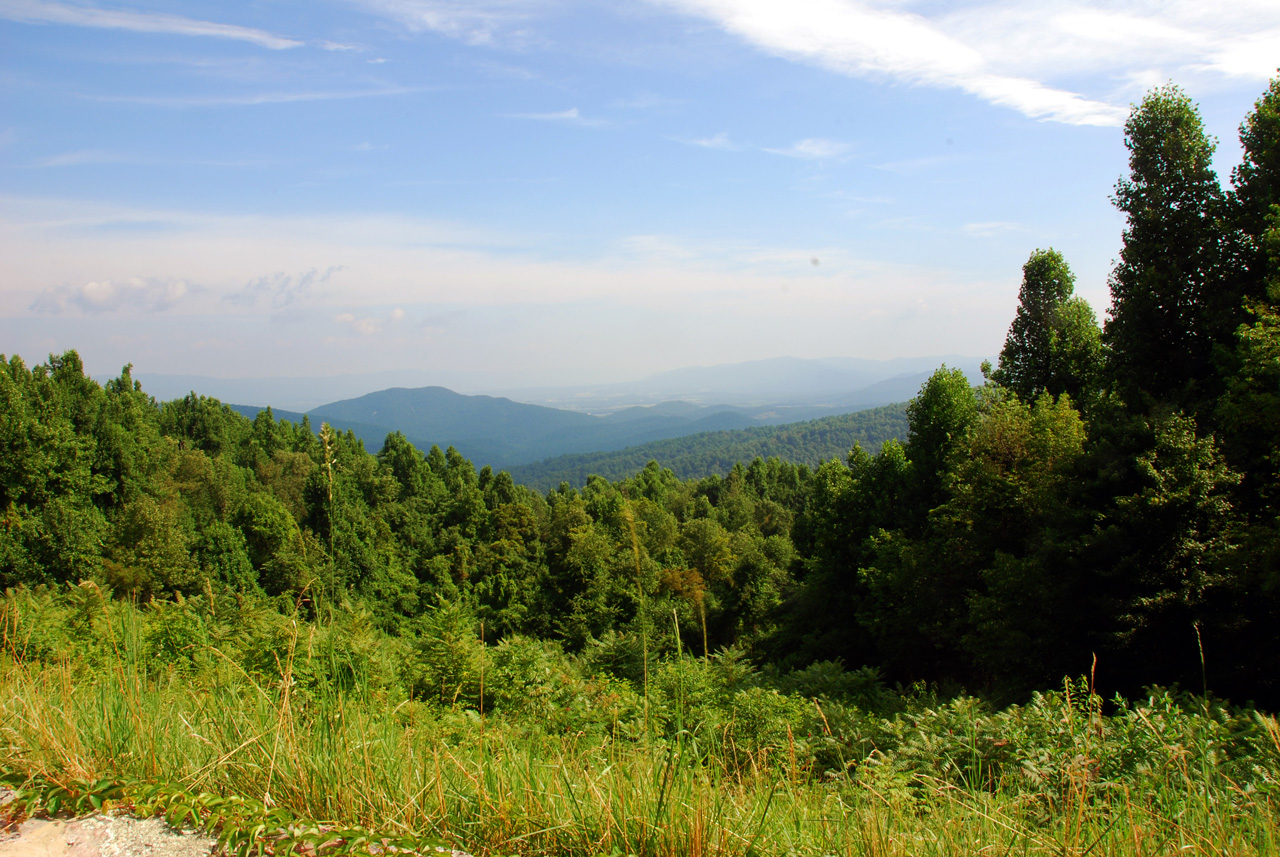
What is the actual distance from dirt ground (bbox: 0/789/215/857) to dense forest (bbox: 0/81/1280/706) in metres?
1.06

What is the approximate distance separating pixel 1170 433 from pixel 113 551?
3481cm

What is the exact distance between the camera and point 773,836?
7.61 feet

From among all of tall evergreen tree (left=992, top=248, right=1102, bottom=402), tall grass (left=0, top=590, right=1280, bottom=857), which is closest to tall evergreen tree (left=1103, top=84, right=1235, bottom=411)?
tall evergreen tree (left=992, top=248, right=1102, bottom=402)

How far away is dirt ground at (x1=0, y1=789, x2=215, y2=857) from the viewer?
2.26m

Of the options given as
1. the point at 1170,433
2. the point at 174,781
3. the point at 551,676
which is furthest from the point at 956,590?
the point at 174,781

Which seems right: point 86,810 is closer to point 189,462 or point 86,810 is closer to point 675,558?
point 675,558

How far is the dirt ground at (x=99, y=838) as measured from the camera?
7.41ft

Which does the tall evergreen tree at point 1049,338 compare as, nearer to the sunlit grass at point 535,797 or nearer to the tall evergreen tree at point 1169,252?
the tall evergreen tree at point 1169,252

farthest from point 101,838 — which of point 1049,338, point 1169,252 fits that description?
point 1049,338

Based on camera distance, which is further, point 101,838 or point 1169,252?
point 1169,252

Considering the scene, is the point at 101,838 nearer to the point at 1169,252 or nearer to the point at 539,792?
the point at 539,792

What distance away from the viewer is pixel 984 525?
51.4ft

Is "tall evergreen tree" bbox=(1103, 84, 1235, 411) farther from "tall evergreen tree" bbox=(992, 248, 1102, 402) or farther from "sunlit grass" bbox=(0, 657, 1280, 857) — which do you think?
"sunlit grass" bbox=(0, 657, 1280, 857)

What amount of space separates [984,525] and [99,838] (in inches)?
668
